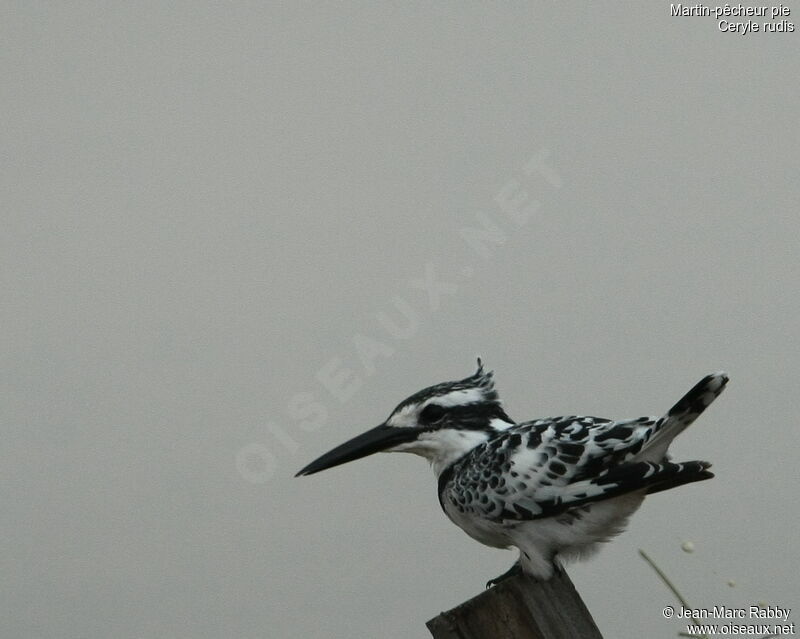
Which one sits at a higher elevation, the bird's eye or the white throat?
the bird's eye

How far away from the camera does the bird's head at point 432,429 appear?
12.7ft

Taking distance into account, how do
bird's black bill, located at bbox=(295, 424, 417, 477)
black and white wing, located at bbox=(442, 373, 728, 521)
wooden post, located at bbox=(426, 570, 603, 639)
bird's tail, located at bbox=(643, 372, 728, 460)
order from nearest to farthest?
wooden post, located at bbox=(426, 570, 603, 639), bird's tail, located at bbox=(643, 372, 728, 460), black and white wing, located at bbox=(442, 373, 728, 521), bird's black bill, located at bbox=(295, 424, 417, 477)

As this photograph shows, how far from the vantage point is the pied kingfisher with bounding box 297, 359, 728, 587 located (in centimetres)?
323

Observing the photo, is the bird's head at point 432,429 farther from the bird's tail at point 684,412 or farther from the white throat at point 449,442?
the bird's tail at point 684,412

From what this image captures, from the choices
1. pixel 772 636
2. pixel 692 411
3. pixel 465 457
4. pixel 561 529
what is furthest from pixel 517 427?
pixel 772 636

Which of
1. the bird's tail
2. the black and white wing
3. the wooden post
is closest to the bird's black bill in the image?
the black and white wing

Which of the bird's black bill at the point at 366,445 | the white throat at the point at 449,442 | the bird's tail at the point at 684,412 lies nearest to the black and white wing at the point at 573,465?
the bird's tail at the point at 684,412

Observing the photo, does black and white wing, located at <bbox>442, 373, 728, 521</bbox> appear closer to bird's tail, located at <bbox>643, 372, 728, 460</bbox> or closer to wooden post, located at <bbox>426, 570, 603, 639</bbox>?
bird's tail, located at <bbox>643, 372, 728, 460</bbox>

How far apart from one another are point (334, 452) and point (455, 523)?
0.56 metres

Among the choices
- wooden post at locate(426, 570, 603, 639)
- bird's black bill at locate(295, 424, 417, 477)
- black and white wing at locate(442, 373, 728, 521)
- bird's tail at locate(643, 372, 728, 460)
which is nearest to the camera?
wooden post at locate(426, 570, 603, 639)

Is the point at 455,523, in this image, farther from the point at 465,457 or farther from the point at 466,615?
the point at 466,615

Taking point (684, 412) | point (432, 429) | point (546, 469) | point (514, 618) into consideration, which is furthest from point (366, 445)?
point (514, 618)

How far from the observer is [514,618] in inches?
98.7

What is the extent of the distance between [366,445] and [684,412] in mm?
1275
